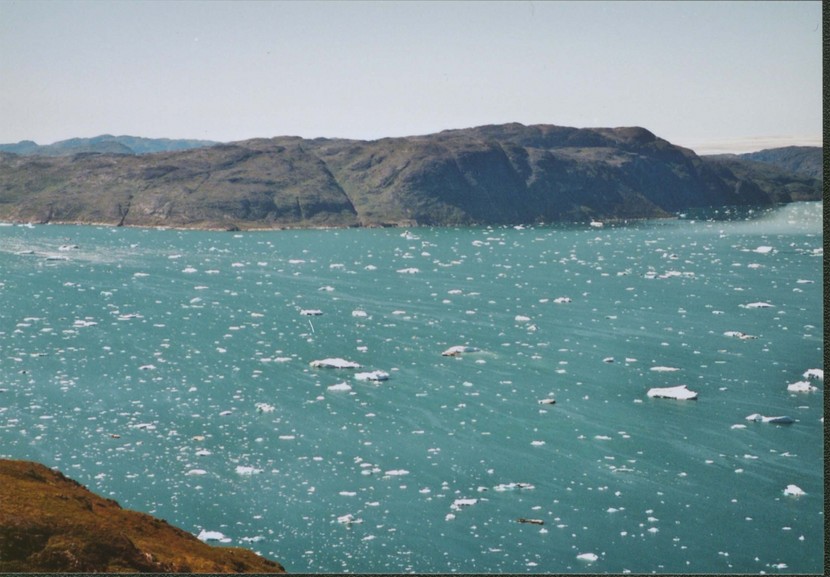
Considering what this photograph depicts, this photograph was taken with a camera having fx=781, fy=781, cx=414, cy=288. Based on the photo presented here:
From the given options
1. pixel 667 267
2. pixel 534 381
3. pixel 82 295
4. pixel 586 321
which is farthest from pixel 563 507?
pixel 667 267

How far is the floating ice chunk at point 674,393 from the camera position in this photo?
1939 inches

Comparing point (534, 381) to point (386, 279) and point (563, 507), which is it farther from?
point (386, 279)

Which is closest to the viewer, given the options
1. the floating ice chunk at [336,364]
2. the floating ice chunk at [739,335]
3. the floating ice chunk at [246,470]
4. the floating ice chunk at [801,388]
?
the floating ice chunk at [246,470]

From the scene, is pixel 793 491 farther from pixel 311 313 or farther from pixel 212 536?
pixel 311 313

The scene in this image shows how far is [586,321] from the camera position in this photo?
75.1 metres

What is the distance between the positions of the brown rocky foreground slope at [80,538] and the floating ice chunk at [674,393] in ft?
105

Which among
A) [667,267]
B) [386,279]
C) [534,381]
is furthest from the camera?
[667,267]

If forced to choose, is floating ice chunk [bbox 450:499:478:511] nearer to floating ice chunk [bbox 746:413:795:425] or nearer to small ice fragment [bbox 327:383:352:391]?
small ice fragment [bbox 327:383:352:391]

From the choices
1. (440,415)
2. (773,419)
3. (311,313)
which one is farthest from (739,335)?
(311,313)

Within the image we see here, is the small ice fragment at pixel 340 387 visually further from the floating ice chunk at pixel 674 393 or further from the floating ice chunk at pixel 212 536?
the floating ice chunk at pixel 212 536

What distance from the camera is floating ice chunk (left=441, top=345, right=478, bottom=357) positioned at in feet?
202

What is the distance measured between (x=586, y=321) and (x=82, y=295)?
2170 inches

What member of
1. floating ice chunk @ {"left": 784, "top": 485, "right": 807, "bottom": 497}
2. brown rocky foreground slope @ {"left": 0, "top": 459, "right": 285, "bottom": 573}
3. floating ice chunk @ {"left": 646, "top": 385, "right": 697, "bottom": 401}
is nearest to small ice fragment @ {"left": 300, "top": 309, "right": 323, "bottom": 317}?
floating ice chunk @ {"left": 646, "top": 385, "right": 697, "bottom": 401}

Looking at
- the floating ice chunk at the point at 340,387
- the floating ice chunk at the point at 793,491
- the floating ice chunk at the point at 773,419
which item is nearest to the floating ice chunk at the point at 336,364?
the floating ice chunk at the point at 340,387
